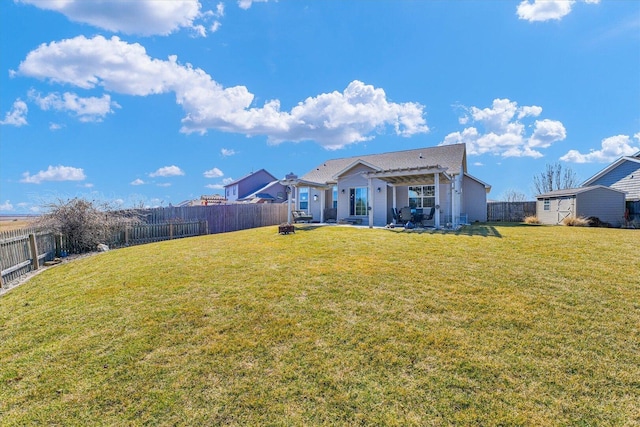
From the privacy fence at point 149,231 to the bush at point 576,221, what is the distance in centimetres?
1849

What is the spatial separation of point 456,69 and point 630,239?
11.7 metres

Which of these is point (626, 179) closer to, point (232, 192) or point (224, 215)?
point (224, 215)

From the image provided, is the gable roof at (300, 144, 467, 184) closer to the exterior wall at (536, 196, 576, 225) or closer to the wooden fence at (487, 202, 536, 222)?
the wooden fence at (487, 202, 536, 222)

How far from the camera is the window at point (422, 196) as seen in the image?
16.4 meters

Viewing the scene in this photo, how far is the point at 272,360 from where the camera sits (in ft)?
11.6

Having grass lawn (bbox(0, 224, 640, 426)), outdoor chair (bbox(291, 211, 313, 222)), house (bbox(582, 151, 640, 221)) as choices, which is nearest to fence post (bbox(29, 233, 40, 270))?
grass lawn (bbox(0, 224, 640, 426))

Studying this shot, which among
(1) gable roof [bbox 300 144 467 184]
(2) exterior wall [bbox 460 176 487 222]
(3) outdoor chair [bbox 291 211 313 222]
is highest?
(1) gable roof [bbox 300 144 467 184]

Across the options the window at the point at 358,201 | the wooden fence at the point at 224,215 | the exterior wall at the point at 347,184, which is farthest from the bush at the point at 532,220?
the wooden fence at the point at 224,215

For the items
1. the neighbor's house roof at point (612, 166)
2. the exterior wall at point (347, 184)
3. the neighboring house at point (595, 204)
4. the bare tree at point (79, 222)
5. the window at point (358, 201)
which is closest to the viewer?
the bare tree at point (79, 222)

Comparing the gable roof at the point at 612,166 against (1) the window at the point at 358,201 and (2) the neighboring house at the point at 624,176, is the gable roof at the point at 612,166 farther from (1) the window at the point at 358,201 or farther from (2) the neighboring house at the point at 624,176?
(1) the window at the point at 358,201

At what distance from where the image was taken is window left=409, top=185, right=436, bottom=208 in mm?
16406

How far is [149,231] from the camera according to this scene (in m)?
14.5

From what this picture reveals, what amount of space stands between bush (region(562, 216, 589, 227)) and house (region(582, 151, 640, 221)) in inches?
194

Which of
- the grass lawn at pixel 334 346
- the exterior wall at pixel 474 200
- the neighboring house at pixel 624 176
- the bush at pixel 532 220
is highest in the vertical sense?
the neighboring house at pixel 624 176
